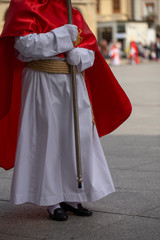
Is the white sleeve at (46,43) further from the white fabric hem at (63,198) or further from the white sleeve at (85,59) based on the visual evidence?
the white fabric hem at (63,198)

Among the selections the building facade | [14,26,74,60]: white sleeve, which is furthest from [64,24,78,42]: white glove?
the building facade

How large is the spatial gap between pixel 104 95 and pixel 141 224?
43.6 inches

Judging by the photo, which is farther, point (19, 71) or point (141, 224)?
point (19, 71)

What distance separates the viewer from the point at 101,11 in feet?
216

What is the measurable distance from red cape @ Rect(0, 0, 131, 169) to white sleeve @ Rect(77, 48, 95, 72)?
49 mm

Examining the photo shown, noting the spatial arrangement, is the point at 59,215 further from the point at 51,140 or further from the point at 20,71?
the point at 20,71

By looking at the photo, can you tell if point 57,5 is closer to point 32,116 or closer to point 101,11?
point 32,116

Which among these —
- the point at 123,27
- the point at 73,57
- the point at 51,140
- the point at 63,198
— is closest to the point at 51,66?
the point at 73,57

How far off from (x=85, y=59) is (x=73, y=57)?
0.39 ft

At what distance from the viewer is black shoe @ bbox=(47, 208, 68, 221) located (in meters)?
4.26

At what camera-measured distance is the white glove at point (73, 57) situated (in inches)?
167

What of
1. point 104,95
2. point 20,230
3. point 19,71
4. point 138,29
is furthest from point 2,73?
point 138,29

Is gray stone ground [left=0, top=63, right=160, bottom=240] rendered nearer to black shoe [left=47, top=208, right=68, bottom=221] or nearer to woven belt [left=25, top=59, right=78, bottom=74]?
black shoe [left=47, top=208, right=68, bottom=221]

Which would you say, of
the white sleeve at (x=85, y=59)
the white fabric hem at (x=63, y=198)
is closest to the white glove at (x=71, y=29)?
the white sleeve at (x=85, y=59)
